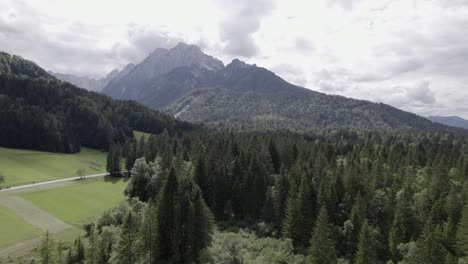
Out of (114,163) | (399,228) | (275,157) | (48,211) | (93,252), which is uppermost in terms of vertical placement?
(275,157)

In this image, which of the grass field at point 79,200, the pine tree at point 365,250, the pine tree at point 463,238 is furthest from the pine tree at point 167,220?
the pine tree at point 463,238

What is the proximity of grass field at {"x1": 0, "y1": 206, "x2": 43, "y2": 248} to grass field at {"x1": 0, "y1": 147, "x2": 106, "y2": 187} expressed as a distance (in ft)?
104

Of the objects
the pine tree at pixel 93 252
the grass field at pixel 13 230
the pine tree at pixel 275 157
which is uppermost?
the pine tree at pixel 275 157

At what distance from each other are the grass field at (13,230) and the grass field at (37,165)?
3166cm

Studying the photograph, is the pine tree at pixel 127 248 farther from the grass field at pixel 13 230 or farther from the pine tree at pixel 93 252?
the grass field at pixel 13 230

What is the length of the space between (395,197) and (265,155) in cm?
3827

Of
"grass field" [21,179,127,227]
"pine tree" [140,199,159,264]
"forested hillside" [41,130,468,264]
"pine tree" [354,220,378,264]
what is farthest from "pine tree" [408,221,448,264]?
"grass field" [21,179,127,227]

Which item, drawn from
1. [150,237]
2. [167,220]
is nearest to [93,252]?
[150,237]

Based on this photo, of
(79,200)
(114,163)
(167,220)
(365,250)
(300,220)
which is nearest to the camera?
(365,250)

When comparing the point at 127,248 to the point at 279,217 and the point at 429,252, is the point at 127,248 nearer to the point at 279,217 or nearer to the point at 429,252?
the point at 279,217

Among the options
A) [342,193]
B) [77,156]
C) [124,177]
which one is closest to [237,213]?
[342,193]

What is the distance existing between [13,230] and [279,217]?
5935 cm

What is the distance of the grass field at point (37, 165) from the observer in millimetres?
113688

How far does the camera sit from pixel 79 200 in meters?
95.1
